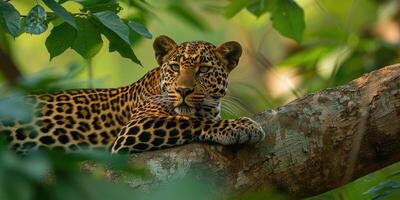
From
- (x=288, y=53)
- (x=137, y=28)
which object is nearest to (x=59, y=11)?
(x=137, y=28)

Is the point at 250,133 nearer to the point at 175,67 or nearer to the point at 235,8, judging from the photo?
the point at 175,67

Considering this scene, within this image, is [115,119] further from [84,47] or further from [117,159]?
[117,159]

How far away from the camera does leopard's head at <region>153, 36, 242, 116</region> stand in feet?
19.5

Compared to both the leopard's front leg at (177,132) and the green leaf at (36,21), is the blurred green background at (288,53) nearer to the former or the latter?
the green leaf at (36,21)

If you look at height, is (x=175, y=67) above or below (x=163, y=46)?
below

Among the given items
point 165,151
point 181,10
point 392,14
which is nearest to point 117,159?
point 165,151

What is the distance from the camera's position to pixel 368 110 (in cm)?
468

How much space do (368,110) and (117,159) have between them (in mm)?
3450

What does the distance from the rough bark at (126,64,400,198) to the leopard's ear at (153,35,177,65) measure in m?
1.90

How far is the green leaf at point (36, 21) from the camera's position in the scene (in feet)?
13.5

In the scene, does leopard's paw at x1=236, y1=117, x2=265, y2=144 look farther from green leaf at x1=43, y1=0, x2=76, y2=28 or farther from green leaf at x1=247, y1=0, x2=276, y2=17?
green leaf at x1=247, y1=0, x2=276, y2=17

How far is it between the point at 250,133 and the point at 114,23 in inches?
40.4

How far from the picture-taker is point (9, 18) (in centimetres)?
380

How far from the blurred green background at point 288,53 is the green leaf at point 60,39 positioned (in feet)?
0.60
